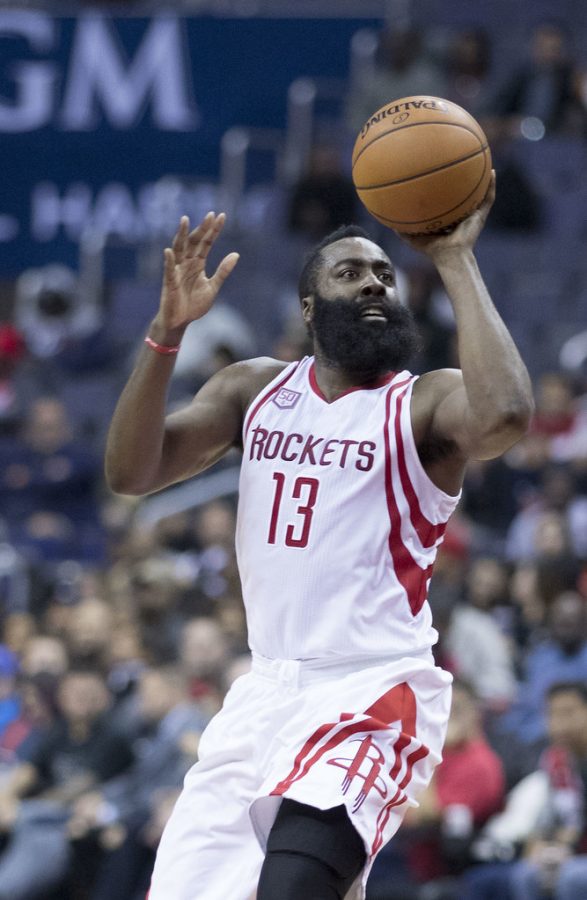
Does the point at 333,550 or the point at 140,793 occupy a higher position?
the point at 333,550

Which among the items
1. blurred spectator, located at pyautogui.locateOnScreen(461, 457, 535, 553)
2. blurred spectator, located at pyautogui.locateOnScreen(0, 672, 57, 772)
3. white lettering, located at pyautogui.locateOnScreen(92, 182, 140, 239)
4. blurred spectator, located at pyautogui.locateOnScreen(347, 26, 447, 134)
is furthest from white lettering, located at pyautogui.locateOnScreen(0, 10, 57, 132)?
blurred spectator, located at pyautogui.locateOnScreen(0, 672, 57, 772)

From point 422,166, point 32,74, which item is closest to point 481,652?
point 422,166

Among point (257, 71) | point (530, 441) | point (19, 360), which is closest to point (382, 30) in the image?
point (257, 71)

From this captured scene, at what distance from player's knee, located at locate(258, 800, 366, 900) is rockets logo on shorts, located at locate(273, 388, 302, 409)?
119cm

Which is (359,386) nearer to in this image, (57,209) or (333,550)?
Answer: (333,550)

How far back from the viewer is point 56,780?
951cm

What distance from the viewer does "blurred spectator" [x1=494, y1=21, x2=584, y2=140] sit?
→ 1462 cm

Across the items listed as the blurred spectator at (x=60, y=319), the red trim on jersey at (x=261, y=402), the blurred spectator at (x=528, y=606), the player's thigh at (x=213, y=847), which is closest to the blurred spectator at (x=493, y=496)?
the blurred spectator at (x=528, y=606)

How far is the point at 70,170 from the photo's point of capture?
16.4 meters

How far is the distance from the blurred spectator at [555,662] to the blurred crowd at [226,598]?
16mm

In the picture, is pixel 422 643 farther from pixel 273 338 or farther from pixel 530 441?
pixel 273 338

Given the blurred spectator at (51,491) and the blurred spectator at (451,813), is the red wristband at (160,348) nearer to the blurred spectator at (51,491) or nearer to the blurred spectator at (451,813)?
the blurred spectator at (451,813)

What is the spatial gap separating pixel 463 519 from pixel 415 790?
295 inches

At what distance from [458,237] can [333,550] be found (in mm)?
932
